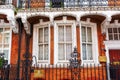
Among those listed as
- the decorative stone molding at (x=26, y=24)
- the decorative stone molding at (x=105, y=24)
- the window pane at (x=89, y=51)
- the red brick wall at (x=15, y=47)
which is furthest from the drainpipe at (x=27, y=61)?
the decorative stone molding at (x=105, y=24)

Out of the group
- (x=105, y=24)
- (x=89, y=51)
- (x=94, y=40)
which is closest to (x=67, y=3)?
(x=105, y=24)

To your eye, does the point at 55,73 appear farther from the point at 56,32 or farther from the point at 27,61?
the point at 56,32

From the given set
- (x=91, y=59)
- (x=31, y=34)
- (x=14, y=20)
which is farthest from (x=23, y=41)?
(x=91, y=59)

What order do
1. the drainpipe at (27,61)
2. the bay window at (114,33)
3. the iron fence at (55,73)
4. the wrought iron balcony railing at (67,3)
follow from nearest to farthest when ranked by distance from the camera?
the drainpipe at (27,61), the iron fence at (55,73), the wrought iron balcony railing at (67,3), the bay window at (114,33)

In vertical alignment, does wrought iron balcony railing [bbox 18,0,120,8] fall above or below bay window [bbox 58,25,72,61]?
above

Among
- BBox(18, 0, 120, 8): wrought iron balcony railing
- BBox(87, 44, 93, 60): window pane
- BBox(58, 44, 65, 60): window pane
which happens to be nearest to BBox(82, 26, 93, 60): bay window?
BBox(87, 44, 93, 60): window pane

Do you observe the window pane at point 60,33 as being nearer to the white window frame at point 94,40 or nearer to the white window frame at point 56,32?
the white window frame at point 56,32

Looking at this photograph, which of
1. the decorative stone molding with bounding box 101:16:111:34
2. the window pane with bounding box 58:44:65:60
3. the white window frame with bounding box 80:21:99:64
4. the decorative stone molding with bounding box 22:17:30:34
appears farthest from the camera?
the white window frame with bounding box 80:21:99:64

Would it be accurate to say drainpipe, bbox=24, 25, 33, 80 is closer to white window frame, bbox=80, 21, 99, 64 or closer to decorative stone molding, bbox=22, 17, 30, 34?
decorative stone molding, bbox=22, 17, 30, 34

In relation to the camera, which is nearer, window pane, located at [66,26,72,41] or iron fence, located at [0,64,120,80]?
iron fence, located at [0,64,120,80]

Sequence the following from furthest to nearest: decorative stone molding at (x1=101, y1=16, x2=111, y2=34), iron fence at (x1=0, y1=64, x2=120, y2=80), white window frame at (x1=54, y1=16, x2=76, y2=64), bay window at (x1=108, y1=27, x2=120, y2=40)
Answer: bay window at (x1=108, y1=27, x2=120, y2=40) < white window frame at (x1=54, y1=16, x2=76, y2=64) < decorative stone molding at (x1=101, y1=16, x2=111, y2=34) < iron fence at (x1=0, y1=64, x2=120, y2=80)

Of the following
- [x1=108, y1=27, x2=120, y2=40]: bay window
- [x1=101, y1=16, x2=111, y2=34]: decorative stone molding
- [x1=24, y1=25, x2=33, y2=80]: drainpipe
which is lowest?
[x1=24, y1=25, x2=33, y2=80]: drainpipe

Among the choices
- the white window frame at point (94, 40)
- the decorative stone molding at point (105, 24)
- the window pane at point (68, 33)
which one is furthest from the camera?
the window pane at point (68, 33)

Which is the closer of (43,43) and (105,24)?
(105,24)
